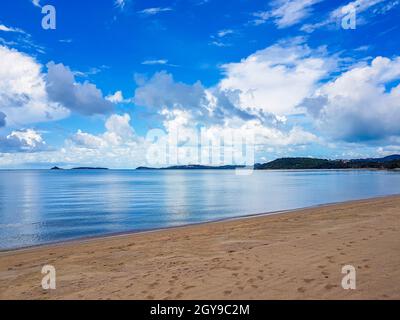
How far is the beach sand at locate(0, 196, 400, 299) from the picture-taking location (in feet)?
27.7

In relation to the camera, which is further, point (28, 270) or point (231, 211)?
point (231, 211)

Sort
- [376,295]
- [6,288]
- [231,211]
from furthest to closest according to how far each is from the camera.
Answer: [231,211]
[6,288]
[376,295]

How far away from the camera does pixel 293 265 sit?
34.0 feet

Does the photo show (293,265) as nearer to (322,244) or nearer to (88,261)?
(322,244)

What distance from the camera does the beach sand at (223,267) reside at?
8445mm

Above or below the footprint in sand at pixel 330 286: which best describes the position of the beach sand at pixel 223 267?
below

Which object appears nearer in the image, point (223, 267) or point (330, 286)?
point (330, 286)

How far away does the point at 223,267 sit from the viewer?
10547mm

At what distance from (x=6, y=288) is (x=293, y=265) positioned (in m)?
8.19

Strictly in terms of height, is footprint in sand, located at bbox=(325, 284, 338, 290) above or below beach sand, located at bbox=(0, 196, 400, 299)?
above

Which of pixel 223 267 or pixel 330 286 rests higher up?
pixel 330 286

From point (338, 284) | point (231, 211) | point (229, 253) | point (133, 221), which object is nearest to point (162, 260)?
point (229, 253)
